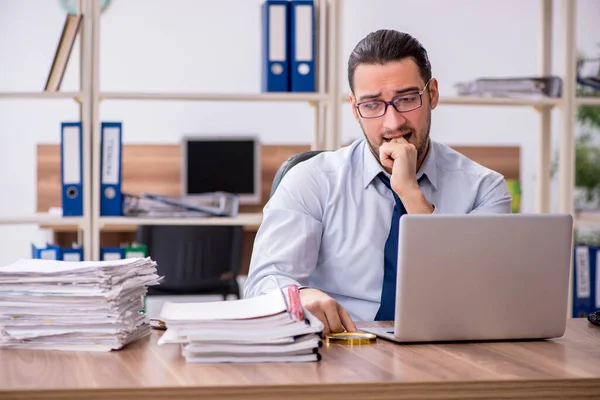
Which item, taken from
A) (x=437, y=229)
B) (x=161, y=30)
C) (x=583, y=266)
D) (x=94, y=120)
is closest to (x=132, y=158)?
(x=161, y=30)

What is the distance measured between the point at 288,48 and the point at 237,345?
1995 mm

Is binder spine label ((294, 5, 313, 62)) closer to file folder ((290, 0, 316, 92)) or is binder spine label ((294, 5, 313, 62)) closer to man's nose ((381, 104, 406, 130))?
file folder ((290, 0, 316, 92))

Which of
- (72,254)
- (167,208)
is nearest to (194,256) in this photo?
(167,208)

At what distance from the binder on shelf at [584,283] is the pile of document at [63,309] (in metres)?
2.30

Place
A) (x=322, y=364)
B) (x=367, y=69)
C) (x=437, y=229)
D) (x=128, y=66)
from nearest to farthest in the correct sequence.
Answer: (x=322, y=364) < (x=437, y=229) < (x=367, y=69) < (x=128, y=66)

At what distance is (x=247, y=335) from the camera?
1.20 meters

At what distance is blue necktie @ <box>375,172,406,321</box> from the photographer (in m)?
1.81

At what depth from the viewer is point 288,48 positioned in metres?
3.02

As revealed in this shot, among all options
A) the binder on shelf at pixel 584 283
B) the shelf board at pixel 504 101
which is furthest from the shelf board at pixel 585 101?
the binder on shelf at pixel 584 283

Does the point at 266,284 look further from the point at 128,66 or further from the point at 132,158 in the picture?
the point at 128,66

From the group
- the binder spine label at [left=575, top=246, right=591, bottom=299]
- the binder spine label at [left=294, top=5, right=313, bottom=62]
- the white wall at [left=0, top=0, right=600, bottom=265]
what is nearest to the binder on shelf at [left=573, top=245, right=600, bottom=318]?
the binder spine label at [left=575, top=246, right=591, bottom=299]

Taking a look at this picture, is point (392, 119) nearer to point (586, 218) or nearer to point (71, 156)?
point (71, 156)

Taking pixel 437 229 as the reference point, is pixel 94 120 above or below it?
above

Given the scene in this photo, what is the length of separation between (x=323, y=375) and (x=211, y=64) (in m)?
4.68
